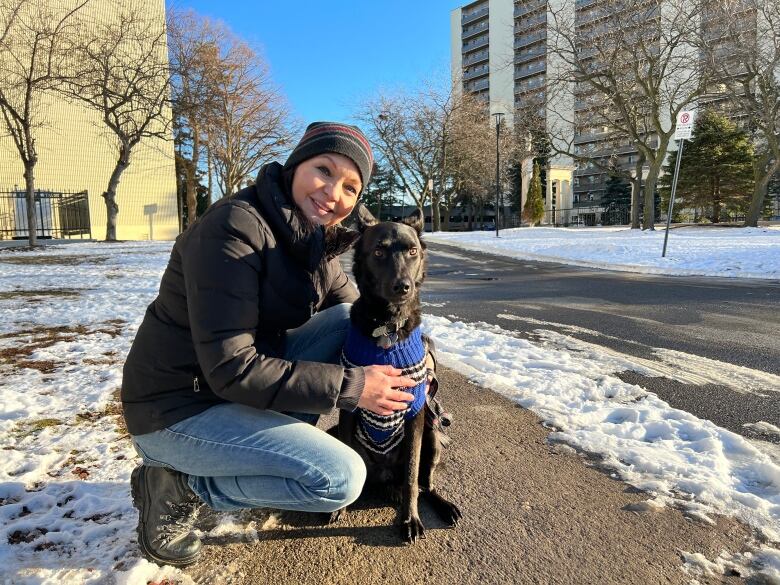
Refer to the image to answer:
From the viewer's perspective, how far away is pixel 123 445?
9.04ft

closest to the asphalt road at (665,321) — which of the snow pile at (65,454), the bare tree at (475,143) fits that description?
the snow pile at (65,454)

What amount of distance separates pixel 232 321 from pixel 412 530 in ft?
3.89

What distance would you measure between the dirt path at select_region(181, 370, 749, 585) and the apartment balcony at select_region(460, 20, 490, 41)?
8257cm

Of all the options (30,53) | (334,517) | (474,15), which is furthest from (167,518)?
(474,15)

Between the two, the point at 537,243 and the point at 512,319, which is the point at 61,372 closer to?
the point at 512,319

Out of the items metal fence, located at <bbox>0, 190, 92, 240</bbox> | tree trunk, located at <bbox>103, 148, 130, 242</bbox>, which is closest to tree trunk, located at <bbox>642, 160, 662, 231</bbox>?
tree trunk, located at <bbox>103, 148, 130, 242</bbox>

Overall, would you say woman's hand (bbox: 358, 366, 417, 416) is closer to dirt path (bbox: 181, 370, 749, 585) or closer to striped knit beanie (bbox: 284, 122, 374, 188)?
dirt path (bbox: 181, 370, 749, 585)

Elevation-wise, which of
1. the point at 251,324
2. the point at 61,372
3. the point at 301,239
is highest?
the point at 301,239

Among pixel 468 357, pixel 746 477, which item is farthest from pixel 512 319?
pixel 746 477

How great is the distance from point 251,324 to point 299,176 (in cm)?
68

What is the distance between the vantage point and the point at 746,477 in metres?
2.51

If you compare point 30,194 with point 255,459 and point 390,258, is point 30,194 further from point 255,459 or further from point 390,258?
point 255,459

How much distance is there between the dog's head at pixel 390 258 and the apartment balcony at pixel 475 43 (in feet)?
269

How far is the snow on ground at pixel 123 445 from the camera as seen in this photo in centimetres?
193
